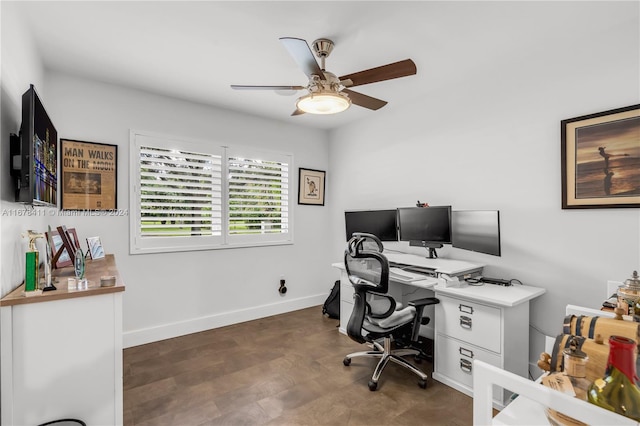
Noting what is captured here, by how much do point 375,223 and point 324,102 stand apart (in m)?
1.74

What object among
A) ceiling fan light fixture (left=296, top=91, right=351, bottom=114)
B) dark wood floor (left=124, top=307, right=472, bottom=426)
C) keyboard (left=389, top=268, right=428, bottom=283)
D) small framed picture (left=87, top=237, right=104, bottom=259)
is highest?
ceiling fan light fixture (left=296, top=91, right=351, bottom=114)

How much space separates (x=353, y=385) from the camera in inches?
95.2

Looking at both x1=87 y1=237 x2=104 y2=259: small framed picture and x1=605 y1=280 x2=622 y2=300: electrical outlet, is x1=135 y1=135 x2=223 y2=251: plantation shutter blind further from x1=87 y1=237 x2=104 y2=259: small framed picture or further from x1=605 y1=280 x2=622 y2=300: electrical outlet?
x1=605 y1=280 x2=622 y2=300: electrical outlet

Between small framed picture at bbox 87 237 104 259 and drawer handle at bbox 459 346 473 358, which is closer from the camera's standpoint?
drawer handle at bbox 459 346 473 358

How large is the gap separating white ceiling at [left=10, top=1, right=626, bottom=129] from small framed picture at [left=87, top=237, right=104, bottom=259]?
152 cm

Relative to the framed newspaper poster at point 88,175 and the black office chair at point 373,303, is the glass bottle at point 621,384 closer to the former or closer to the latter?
the black office chair at point 373,303

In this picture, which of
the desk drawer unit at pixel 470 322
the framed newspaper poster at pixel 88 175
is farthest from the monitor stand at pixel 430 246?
the framed newspaper poster at pixel 88 175

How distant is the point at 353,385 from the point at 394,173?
2349 mm

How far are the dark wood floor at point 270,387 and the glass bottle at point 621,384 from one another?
1569mm

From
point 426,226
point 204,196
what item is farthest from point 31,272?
point 426,226

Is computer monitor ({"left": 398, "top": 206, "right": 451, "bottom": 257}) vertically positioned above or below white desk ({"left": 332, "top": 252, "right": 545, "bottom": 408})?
above

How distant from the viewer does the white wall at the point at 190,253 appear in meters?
2.94

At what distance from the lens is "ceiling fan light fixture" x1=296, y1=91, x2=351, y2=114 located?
2123 millimetres

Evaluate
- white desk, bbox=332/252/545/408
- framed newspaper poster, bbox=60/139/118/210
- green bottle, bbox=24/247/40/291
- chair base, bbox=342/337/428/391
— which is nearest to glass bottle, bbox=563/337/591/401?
white desk, bbox=332/252/545/408
